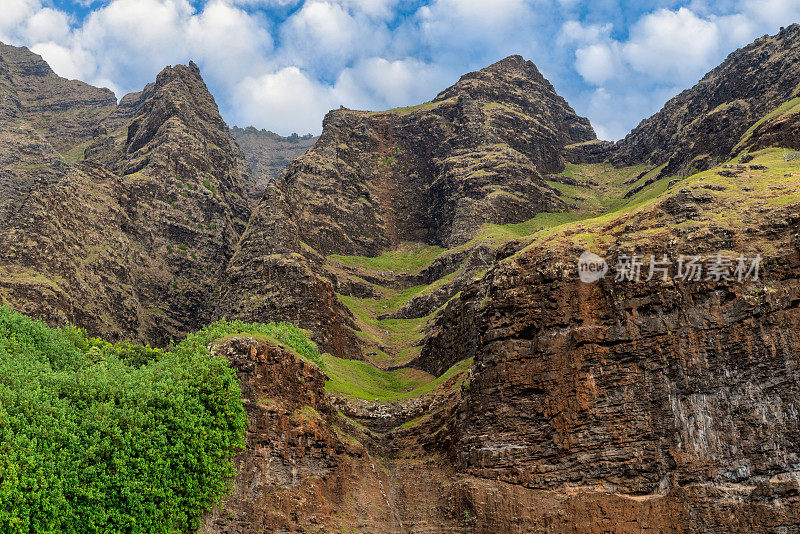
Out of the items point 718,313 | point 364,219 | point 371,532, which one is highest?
point 364,219

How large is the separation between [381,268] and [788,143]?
90611mm

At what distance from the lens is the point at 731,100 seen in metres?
121

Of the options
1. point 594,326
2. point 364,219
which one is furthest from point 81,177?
point 594,326

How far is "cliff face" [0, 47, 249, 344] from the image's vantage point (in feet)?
305

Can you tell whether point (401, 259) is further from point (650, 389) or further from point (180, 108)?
point (650, 389)

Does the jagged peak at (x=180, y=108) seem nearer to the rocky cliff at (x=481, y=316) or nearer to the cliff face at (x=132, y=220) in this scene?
the cliff face at (x=132, y=220)

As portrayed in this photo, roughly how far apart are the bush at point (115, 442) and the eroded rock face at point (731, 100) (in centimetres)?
10707

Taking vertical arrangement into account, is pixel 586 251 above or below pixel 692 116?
below

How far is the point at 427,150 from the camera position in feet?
561

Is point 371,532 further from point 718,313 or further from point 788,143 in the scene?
point 788,143

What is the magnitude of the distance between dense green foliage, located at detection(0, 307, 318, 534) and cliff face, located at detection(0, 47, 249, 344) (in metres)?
47.3
